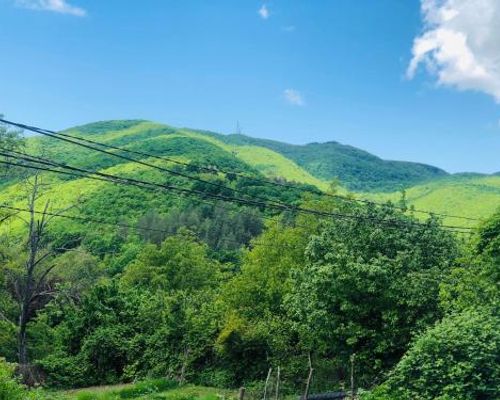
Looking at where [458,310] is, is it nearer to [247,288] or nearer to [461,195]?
[247,288]

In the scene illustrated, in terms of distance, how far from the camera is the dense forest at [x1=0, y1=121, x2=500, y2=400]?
1344cm

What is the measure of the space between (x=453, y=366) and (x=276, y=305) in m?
15.2

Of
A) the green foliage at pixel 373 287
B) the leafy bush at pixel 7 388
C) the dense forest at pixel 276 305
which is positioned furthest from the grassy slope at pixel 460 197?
the leafy bush at pixel 7 388

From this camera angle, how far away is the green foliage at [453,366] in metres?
12.6

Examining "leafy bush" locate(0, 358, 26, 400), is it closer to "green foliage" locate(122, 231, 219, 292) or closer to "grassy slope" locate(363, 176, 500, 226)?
"green foliage" locate(122, 231, 219, 292)

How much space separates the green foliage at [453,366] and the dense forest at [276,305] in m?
0.03

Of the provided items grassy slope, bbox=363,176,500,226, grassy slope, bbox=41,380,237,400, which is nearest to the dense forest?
grassy slope, bbox=41,380,237,400

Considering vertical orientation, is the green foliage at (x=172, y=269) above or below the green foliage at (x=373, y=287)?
below

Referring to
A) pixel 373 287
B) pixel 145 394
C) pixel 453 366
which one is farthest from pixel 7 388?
pixel 373 287

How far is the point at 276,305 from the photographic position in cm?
2767

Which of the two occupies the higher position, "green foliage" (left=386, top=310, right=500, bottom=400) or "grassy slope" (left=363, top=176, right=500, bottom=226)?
"grassy slope" (left=363, top=176, right=500, bottom=226)

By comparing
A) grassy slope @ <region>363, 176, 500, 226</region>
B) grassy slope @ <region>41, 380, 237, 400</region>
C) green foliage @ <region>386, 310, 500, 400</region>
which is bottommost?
grassy slope @ <region>41, 380, 237, 400</region>

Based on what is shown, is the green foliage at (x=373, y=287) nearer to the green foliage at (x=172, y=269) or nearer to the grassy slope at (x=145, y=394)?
the grassy slope at (x=145, y=394)

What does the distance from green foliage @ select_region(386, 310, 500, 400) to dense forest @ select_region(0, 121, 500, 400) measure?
34 millimetres
